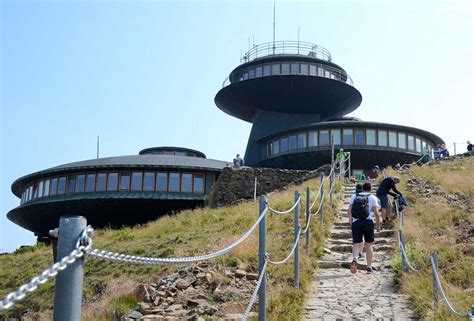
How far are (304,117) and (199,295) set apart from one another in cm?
3960

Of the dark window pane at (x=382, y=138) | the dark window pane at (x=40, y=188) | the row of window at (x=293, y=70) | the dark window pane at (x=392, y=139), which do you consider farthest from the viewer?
the row of window at (x=293, y=70)

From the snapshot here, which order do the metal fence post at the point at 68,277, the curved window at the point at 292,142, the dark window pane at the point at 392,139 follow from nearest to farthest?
the metal fence post at the point at 68,277, the dark window pane at the point at 392,139, the curved window at the point at 292,142

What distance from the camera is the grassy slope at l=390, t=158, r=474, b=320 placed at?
8375mm

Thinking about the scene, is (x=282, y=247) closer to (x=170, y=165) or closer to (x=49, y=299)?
(x=49, y=299)

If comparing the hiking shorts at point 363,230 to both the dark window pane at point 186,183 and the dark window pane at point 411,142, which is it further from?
the dark window pane at point 411,142

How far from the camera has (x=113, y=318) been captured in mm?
11156

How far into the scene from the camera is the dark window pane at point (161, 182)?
121ft

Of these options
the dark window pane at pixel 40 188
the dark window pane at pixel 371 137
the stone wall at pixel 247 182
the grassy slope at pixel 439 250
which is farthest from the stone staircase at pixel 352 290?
the dark window pane at pixel 40 188

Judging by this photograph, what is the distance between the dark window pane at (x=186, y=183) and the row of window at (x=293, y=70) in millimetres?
12853

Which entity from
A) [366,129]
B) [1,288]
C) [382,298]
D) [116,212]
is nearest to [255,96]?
[366,129]

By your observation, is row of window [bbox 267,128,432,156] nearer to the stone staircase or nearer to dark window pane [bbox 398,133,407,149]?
dark window pane [bbox 398,133,407,149]

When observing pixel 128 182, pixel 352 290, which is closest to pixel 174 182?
pixel 128 182

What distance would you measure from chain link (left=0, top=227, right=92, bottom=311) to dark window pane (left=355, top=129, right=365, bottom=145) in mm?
39335

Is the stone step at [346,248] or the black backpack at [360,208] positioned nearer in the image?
the black backpack at [360,208]
